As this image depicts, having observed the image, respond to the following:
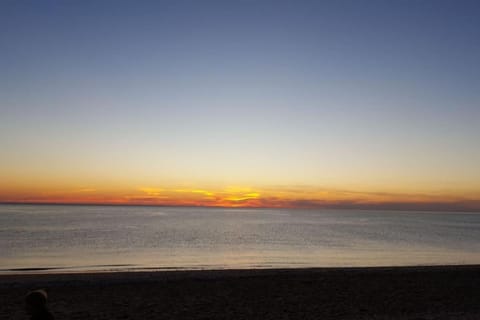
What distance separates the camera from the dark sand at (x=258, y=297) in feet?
46.2

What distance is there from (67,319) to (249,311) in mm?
5200

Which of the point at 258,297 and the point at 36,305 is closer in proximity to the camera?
the point at 36,305

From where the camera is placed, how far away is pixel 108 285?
19.2 metres

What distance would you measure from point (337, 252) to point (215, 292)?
3160 centimetres

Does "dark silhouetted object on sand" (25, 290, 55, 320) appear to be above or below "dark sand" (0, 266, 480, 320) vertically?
above

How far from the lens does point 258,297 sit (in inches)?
663

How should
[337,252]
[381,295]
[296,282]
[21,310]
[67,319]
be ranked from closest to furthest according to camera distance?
1. [67,319]
2. [21,310]
3. [381,295]
4. [296,282]
5. [337,252]

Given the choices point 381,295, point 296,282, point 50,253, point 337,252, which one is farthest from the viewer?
point 337,252

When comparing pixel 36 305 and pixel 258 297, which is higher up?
pixel 36 305

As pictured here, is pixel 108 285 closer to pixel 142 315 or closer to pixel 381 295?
pixel 142 315

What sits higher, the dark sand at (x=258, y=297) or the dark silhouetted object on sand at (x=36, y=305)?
the dark silhouetted object on sand at (x=36, y=305)

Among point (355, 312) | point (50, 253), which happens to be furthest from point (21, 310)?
point (50, 253)

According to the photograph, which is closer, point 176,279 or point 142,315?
point 142,315

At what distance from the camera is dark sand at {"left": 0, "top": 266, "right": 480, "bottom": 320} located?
46.2 ft
